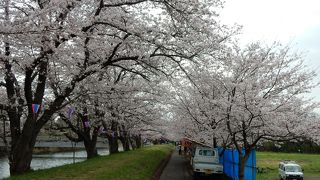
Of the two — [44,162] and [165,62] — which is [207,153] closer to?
[165,62]

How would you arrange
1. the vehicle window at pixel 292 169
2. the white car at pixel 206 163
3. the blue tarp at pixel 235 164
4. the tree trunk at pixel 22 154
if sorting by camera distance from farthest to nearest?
the vehicle window at pixel 292 169
the white car at pixel 206 163
the blue tarp at pixel 235 164
the tree trunk at pixel 22 154

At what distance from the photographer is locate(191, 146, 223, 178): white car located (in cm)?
2378

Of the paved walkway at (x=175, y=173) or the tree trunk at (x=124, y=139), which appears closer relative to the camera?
the paved walkway at (x=175, y=173)

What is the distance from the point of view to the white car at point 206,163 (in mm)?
23781

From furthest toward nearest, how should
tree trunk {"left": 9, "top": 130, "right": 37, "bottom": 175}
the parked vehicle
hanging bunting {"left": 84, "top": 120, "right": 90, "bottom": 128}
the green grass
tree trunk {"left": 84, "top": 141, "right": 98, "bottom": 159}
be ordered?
the green grass → the parked vehicle → tree trunk {"left": 84, "top": 141, "right": 98, "bottom": 159} → hanging bunting {"left": 84, "top": 120, "right": 90, "bottom": 128} → tree trunk {"left": 9, "top": 130, "right": 37, "bottom": 175}

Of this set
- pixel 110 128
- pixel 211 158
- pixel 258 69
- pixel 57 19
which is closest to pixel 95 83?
pixel 57 19

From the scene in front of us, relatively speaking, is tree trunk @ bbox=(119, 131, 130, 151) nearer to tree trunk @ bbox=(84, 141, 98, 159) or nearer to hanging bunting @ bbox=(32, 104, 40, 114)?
tree trunk @ bbox=(84, 141, 98, 159)

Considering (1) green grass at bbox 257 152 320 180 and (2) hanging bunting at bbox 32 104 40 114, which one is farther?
(1) green grass at bbox 257 152 320 180

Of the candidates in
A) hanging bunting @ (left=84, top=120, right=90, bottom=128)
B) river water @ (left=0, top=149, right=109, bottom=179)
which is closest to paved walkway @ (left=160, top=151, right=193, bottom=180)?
hanging bunting @ (left=84, top=120, right=90, bottom=128)

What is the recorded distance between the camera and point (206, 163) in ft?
80.3

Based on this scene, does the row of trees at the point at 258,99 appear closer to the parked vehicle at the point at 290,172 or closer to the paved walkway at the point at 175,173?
the paved walkway at the point at 175,173

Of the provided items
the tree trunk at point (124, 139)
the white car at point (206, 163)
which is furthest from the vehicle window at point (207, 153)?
the tree trunk at point (124, 139)

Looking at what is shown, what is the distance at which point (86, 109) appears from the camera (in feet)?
90.8

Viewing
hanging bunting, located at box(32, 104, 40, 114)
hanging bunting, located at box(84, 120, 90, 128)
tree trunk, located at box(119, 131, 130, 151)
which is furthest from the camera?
tree trunk, located at box(119, 131, 130, 151)
